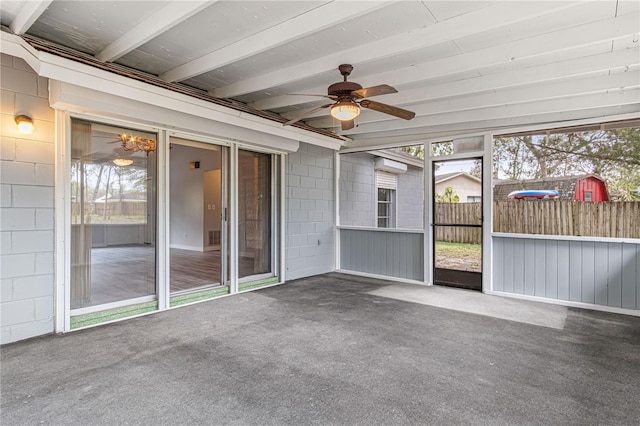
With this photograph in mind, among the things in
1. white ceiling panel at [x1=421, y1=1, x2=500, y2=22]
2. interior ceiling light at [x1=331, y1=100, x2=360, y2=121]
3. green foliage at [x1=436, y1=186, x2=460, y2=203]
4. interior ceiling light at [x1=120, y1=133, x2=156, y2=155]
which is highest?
white ceiling panel at [x1=421, y1=1, x2=500, y2=22]

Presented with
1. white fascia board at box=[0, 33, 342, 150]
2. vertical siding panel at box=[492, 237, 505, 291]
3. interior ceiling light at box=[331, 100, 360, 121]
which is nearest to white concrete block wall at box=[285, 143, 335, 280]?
white fascia board at box=[0, 33, 342, 150]

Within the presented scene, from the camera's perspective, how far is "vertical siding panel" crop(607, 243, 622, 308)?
4.30 m

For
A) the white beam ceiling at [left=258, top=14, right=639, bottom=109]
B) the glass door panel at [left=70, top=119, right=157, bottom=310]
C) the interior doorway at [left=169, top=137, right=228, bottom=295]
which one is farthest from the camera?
the interior doorway at [left=169, top=137, right=228, bottom=295]

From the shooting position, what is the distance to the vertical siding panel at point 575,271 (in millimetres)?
4539

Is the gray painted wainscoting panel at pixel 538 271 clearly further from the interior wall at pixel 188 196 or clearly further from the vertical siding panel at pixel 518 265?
the interior wall at pixel 188 196

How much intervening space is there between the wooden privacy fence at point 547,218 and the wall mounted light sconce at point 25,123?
5.34 metres

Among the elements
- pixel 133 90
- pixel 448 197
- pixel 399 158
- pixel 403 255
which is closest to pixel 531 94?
pixel 448 197

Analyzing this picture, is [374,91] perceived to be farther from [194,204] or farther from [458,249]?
[194,204]

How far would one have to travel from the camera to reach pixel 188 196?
9359 millimetres

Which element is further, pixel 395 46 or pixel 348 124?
pixel 348 124

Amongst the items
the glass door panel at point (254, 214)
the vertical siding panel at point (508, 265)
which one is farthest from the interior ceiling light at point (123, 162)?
the vertical siding panel at point (508, 265)

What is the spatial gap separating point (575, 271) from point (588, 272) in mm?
136

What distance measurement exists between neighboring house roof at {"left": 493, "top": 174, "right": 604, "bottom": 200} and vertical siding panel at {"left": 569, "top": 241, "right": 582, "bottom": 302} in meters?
0.67

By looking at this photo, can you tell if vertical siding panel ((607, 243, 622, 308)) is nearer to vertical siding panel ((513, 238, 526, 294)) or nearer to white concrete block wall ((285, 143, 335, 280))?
vertical siding panel ((513, 238, 526, 294))
